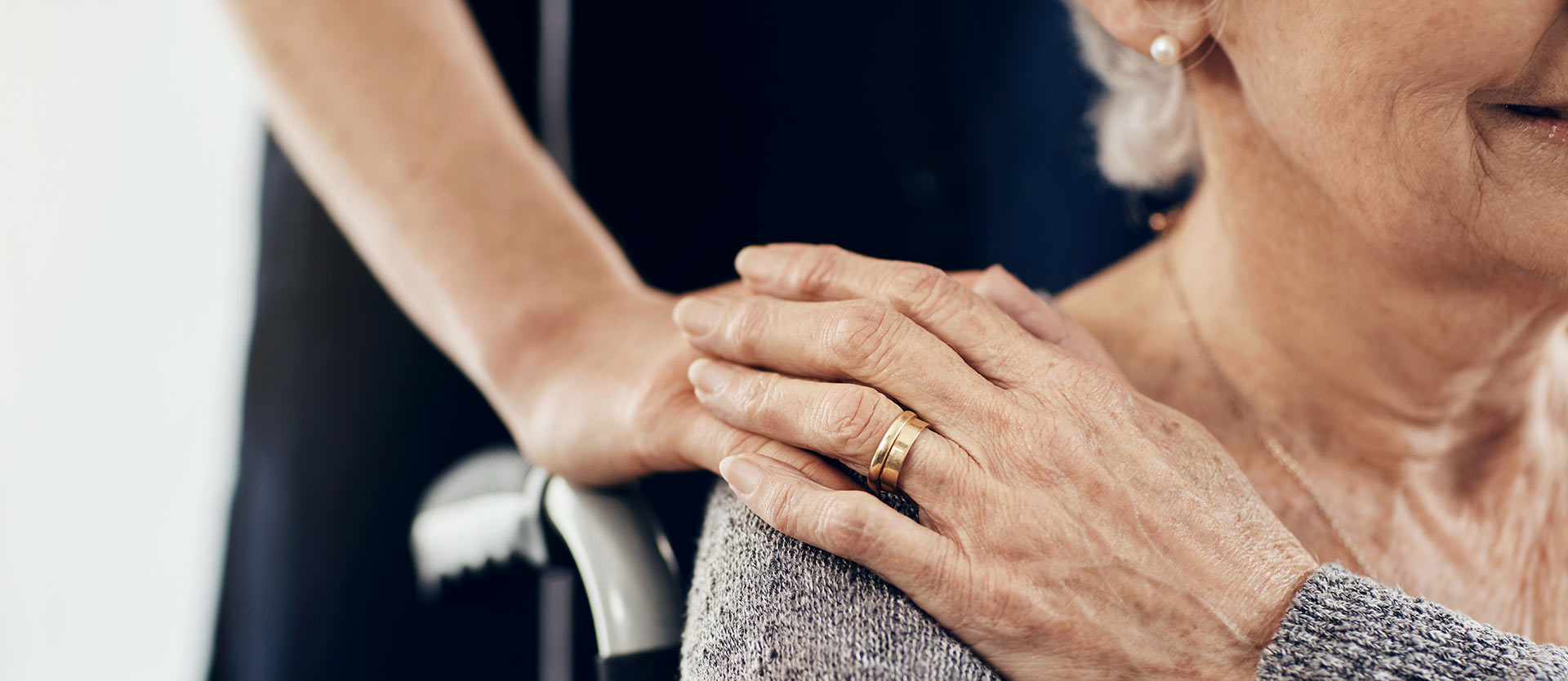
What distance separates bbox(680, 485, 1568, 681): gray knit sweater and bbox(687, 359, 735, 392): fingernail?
0.11 metres

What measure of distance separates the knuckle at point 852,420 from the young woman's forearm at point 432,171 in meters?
0.29

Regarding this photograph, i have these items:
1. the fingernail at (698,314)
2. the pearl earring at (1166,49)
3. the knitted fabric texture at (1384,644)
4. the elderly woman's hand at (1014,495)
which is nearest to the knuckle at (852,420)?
the elderly woman's hand at (1014,495)

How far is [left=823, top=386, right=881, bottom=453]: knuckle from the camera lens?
578mm

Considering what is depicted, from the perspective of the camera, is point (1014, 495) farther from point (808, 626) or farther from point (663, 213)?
point (663, 213)

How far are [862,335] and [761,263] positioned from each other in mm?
115

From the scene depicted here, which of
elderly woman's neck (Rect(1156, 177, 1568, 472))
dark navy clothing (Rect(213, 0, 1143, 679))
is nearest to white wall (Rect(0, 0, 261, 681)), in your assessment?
dark navy clothing (Rect(213, 0, 1143, 679))

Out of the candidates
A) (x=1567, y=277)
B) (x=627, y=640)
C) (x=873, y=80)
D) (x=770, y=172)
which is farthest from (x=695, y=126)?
(x=1567, y=277)

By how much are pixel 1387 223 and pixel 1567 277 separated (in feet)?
0.37

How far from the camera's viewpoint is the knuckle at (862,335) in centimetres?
60

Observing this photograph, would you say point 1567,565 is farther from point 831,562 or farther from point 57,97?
point 57,97

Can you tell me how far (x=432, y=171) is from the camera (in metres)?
0.88

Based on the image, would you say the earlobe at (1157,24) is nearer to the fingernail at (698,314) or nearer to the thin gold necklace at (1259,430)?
the thin gold necklace at (1259,430)

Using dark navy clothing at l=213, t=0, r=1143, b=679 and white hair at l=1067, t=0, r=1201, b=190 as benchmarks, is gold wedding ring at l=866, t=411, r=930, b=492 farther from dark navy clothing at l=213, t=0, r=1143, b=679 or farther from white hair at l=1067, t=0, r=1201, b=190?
white hair at l=1067, t=0, r=1201, b=190

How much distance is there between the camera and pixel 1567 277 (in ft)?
2.18
